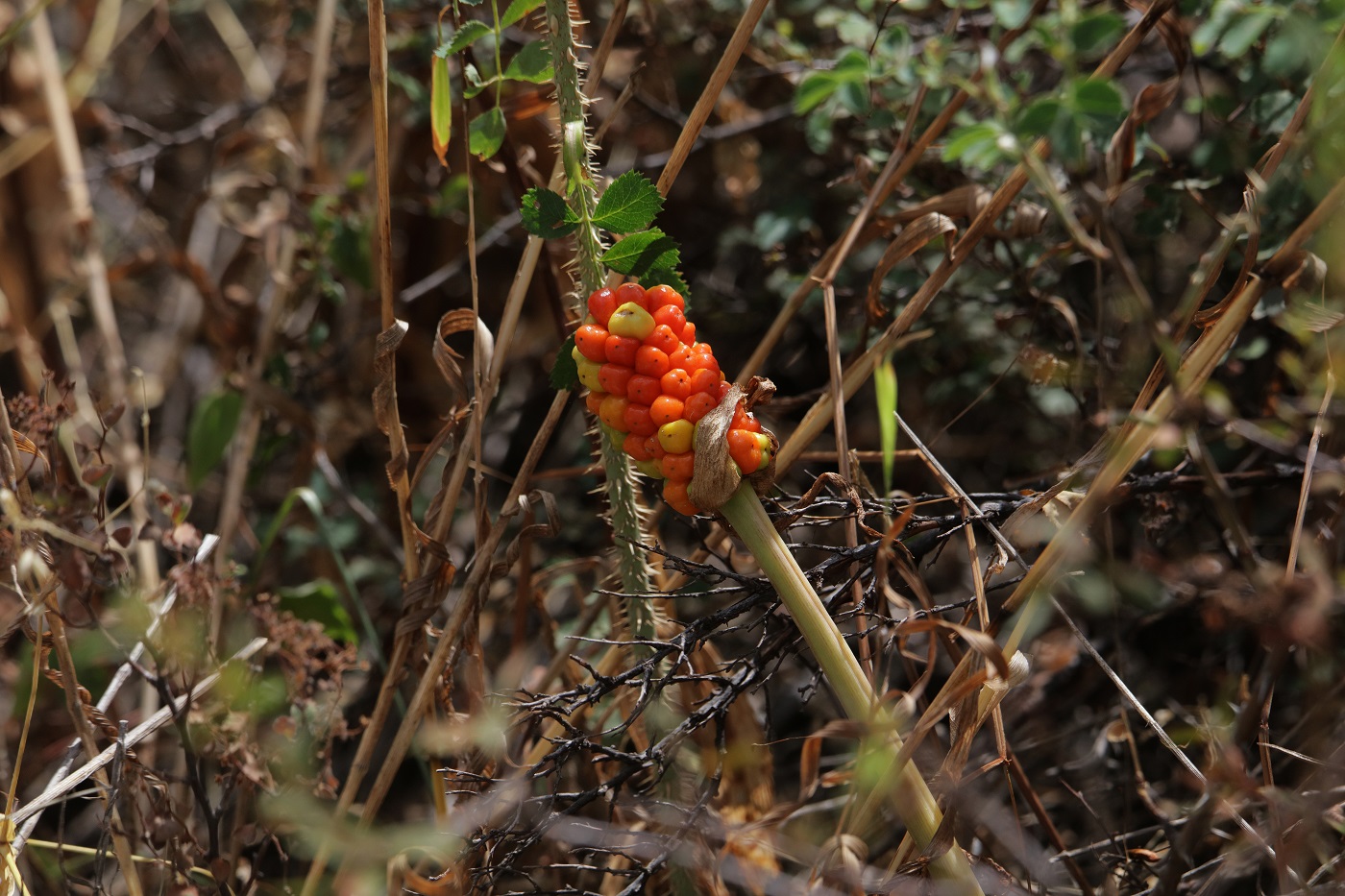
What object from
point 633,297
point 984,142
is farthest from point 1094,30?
point 633,297

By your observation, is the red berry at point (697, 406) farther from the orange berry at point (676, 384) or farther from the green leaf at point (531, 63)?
the green leaf at point (531, 63)

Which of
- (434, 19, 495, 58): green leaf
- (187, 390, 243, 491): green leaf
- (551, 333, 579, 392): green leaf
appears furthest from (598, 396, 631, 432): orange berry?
(187, 390, 243, 491): green leaf

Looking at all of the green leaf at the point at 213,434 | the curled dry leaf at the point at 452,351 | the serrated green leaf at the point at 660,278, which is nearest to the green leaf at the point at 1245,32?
the serrated green leaf at the point at 660,278

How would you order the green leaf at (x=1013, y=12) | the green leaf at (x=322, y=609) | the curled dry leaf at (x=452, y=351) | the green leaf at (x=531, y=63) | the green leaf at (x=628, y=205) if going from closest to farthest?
the green leaf at (x=628, y=205) → the green leaf at (x=531, y=63) → the curled dry leaf at (x=452, y=351) → the green leaf at (x=1013, y=12) → the green leaf at (x=322, y=609)

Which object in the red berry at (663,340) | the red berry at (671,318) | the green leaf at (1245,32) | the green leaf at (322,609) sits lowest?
the green leaf at (322,609)

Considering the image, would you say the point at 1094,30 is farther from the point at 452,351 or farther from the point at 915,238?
the point at 452,351

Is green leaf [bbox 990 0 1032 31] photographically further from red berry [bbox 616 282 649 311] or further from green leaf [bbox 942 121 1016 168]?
red berry [bbox 616 282 649 311]

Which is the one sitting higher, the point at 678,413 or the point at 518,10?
the point at 518,10
